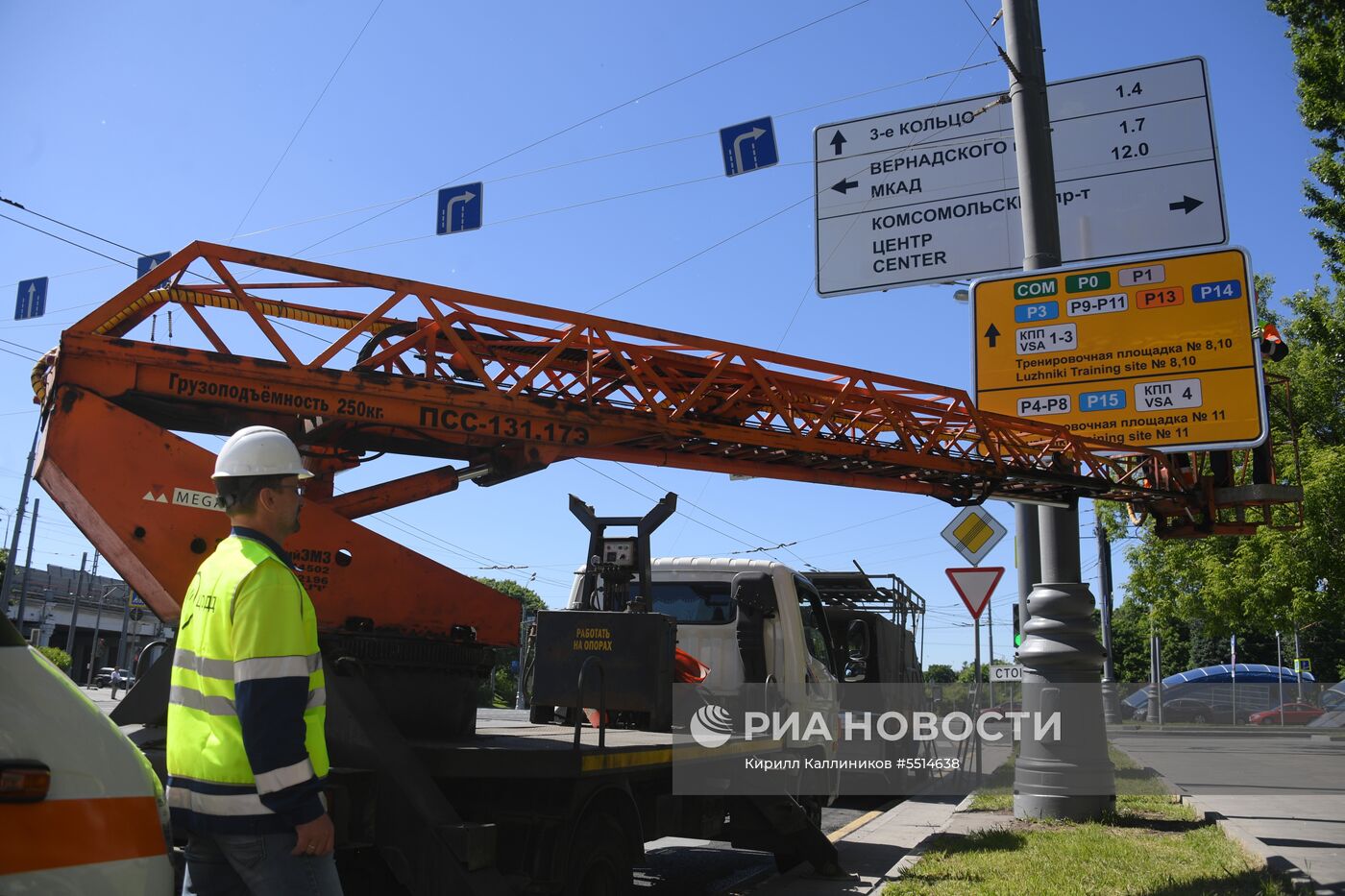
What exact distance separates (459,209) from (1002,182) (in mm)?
6521

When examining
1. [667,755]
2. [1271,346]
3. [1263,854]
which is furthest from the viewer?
[1271,346]

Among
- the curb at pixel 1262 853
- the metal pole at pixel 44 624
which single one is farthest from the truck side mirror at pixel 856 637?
the metal pole at pixel 44 624

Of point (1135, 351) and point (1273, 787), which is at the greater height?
point (1135, 351)

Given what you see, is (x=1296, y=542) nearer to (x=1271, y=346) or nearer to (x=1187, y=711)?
(x=1271, y=346)

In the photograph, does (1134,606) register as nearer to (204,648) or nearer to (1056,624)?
(1056,624)

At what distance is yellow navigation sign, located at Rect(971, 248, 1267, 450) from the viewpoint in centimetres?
1103

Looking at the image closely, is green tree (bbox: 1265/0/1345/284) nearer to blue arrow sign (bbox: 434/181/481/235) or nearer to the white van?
blue arrow sign (bbox: 434/181/481/235)

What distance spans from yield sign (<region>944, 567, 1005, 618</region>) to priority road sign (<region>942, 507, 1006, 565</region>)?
0.30 metres

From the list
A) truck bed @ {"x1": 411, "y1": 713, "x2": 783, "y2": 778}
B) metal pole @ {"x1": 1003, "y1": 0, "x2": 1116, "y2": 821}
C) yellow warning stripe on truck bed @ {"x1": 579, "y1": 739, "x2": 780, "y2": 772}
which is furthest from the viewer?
metal pole @ {"x1": 1003, "y1": 0, "x2": 1116, "y2": 821}

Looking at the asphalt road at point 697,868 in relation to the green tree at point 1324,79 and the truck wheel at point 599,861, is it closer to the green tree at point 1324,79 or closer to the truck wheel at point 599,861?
the truck wheel at point 599,861

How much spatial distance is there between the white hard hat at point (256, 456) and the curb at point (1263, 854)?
248 inches

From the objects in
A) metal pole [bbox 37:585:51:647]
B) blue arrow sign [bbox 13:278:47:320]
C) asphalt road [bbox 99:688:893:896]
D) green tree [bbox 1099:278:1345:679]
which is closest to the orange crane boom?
asphalt road [bbox 99:688:893:896]

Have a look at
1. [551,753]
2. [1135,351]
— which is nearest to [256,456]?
[551,753]

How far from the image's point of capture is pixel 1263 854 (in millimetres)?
7688
